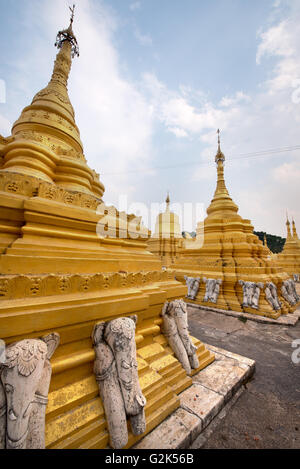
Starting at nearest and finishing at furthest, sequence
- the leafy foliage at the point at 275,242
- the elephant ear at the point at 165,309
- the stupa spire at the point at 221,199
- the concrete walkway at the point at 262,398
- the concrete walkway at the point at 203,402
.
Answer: the concrete walkway at the point at 203,402 < the concrete walkway at the point at 262,398 < the elephant ear at the point at 165,309 < the stupa spire at the point at 221,199 < the leafy foliage at the point at 275,242

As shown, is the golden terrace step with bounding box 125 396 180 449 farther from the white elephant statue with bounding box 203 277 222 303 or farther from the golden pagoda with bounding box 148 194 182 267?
the golden pagoda with bounding box 148 194 182 267

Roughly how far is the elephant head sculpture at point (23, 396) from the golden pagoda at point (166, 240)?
12.7 m

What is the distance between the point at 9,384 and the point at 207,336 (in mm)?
4194

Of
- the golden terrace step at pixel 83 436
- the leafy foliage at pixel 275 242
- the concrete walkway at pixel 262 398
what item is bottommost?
the concrete walkway at pixel 262 398

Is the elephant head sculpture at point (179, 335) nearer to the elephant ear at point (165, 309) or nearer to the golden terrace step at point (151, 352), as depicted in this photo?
the elephant ear at point (165, 309)

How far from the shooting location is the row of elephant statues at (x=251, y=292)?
20.4 ft

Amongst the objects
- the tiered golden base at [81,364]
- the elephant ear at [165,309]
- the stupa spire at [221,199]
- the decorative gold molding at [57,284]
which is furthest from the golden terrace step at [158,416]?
the stupa spire at [221,199]

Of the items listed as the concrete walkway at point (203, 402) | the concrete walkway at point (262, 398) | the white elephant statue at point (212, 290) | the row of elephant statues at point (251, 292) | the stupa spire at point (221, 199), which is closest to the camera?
the concrete walkway at point (203, 402)

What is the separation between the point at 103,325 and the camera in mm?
2115

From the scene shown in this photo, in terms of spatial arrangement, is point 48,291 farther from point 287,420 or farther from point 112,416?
point 287,420

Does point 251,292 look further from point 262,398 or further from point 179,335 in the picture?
point 179,335

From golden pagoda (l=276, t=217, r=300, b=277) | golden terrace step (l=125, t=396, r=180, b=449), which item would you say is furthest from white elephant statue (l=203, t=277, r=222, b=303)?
golden pagoda (l=276, t=217, r=300, b=277)

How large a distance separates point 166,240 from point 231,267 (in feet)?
25.6

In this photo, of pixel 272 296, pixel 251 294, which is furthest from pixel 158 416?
pixel 272 296
